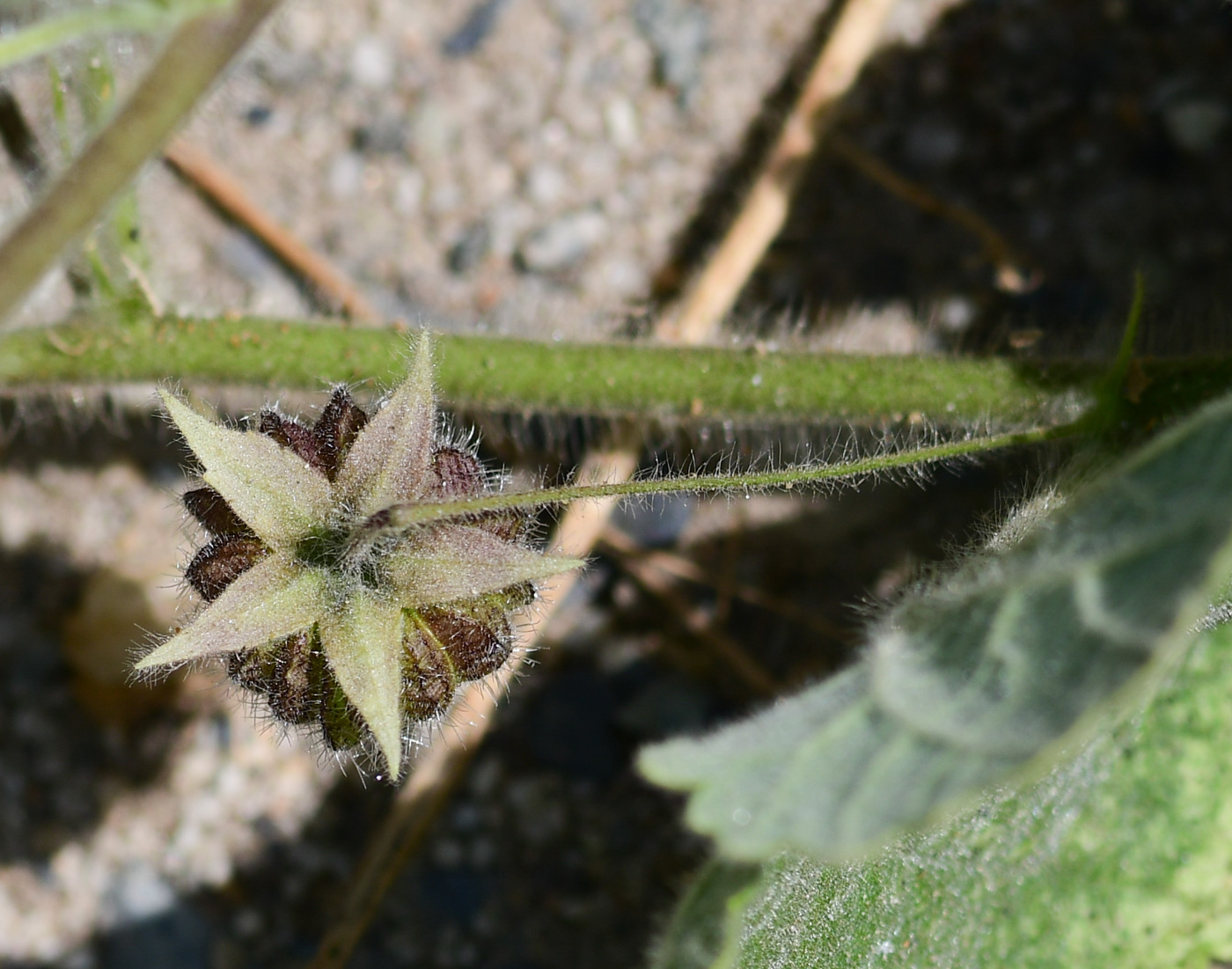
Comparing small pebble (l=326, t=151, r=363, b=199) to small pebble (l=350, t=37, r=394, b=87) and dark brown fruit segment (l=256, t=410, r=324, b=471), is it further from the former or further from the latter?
dark brown fruit segment (l=256, t=410, r=324, b=471)

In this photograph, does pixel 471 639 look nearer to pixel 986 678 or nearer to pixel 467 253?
pixel 986 678

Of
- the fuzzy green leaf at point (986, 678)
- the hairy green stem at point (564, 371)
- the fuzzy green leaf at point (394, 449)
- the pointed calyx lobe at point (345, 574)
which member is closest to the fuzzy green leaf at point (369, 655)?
the pointed calyx lobe at point (345, 574)

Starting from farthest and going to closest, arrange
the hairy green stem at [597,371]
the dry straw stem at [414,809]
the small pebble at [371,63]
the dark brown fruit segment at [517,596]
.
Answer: the small pebble at [371,63] < the dry straw stem at [414,809] < the hairy green stem at [597,371] < the dark brown fruit segment at [517,596]

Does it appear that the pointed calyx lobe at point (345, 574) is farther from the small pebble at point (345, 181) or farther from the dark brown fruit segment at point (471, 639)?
the small pebble at point (345, 181)

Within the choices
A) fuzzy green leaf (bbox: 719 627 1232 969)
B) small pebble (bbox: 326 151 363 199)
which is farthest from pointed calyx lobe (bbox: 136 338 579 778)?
small pebble (bbox: 326 151 363 199)

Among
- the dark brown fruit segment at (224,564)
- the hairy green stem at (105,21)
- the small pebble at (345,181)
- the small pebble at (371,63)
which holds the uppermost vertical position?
the hairy green stem at (105,21)

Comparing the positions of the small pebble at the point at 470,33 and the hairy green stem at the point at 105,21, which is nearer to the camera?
the hairy green stem at the point at 105,21
